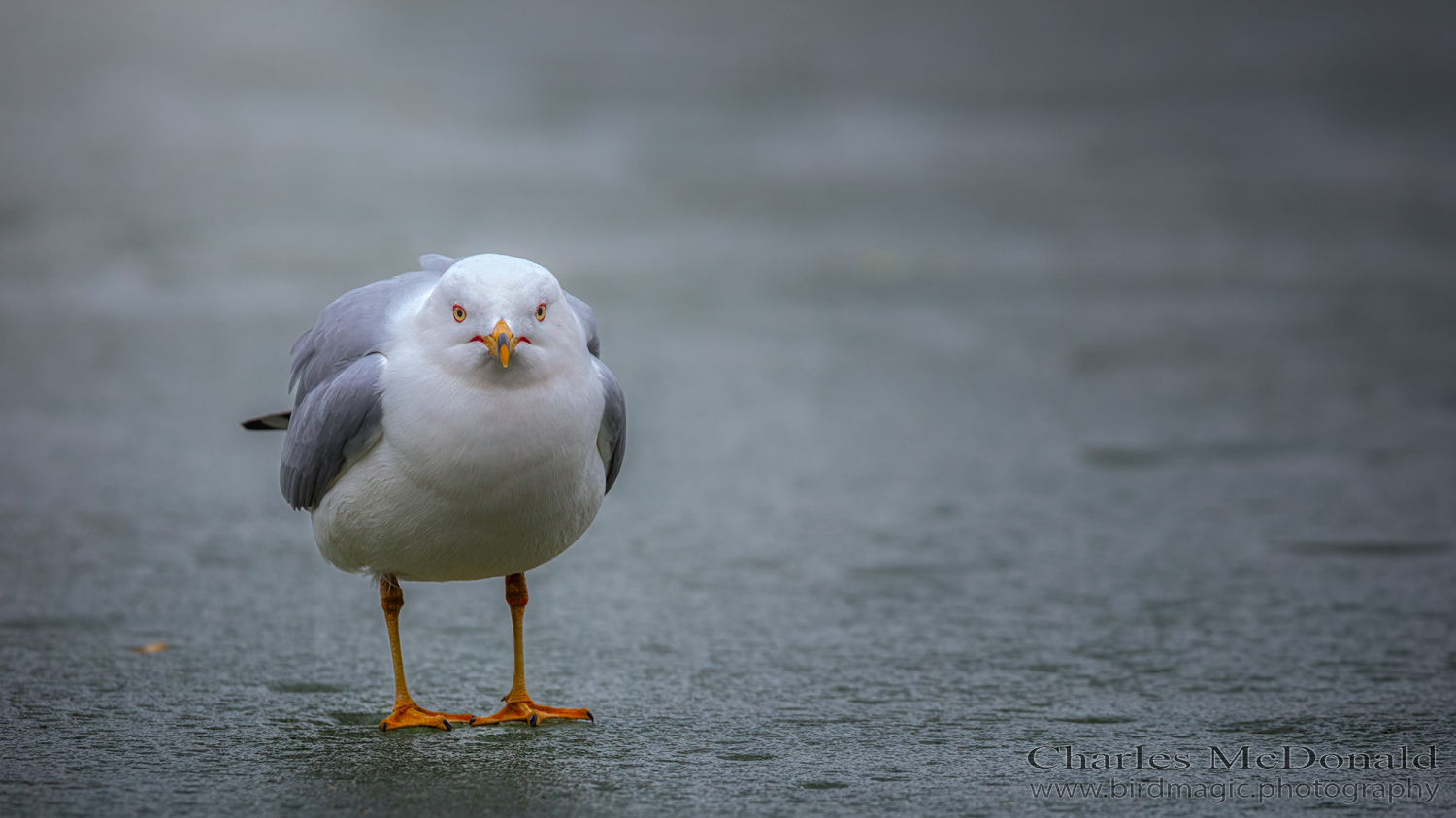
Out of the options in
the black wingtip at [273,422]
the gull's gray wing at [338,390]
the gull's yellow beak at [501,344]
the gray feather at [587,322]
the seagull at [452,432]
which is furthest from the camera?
the black wingtip at [273,422]

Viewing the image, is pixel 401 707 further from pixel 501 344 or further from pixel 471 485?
pixel 501 344

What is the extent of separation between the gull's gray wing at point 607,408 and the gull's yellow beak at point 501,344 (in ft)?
1.13

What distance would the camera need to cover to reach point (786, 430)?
5941mm

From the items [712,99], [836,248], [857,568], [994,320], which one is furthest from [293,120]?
[857,568]

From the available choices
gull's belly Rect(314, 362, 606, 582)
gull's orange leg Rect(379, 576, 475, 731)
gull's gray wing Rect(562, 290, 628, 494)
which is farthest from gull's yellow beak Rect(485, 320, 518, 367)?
gull's orange leg Rect(379, 576, 475, 731)

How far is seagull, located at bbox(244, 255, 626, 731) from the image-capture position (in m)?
2.92

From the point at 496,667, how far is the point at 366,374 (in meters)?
0.96

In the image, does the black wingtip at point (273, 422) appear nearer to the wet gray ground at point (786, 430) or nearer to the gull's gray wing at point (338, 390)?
the gull's gray wing at point (338, 390)

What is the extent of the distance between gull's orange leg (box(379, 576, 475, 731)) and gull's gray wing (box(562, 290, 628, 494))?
57cm

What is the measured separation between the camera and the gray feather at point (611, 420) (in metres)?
3.29

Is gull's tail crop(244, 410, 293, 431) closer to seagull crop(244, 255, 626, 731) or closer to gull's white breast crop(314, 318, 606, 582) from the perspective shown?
seagull crop(244, 255, 626, 731)

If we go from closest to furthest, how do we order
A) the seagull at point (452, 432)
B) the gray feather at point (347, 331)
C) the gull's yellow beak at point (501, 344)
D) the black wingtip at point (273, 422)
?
the gull's yellow beak at point (501, 344) < the seagull at point (452, 432) < the gray feather at point (347, 331) < the black wingtip at point (273, 422)

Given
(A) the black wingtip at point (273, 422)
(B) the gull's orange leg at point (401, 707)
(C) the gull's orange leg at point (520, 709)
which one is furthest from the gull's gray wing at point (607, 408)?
(A) the black wingtip at point (273, 422)

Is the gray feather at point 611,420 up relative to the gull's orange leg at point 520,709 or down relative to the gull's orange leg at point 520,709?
up
